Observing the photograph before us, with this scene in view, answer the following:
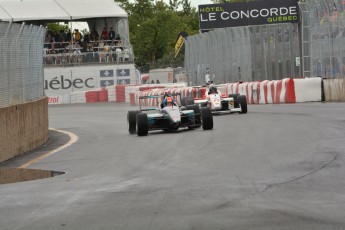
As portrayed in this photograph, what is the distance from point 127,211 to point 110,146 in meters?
8.78

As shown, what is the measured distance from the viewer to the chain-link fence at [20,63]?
15.9 metres

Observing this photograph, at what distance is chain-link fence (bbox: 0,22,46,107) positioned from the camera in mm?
15922

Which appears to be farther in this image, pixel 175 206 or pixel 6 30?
pixel 6 30

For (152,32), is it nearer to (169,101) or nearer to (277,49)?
(277,49)

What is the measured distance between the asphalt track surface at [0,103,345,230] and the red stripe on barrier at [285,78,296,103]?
50.3 ft

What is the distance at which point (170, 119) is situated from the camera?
1902 cm

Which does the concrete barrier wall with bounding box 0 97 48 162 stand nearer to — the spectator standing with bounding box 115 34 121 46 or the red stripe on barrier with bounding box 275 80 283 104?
the red stripe on barrier with bounding box 275 80 283 104

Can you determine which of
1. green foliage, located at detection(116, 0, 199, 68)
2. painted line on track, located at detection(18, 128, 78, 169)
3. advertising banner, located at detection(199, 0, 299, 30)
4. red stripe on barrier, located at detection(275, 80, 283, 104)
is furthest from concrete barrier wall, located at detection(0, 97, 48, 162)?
green foliage, located at detection(116, 0, 199, 68)

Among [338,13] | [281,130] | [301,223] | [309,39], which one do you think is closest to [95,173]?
[301,223]

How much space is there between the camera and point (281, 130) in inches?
689

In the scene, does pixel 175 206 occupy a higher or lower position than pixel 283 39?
lower

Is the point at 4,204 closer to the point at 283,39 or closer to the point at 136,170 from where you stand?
the point at 136,170

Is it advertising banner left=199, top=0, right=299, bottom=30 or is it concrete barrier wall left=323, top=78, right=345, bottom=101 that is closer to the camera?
concrete barrier wall left=323, top=78, right=345, bottom=101

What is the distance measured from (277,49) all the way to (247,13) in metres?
16.9
